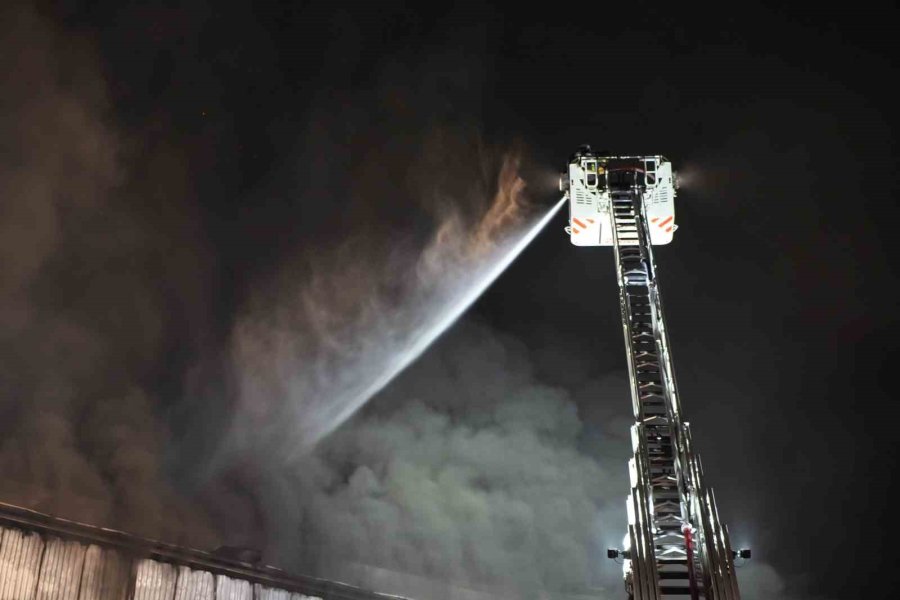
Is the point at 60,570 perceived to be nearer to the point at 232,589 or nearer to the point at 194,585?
the point at 194,585

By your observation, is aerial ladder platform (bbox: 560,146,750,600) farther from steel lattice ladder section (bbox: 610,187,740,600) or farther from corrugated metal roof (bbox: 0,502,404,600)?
corrugated metal roof (bbox: 0,502,404,600)

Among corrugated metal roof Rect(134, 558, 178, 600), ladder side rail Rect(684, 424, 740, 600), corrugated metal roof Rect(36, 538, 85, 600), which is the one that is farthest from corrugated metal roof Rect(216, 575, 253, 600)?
ladder side rail Rect(684, 424, 740, 600)

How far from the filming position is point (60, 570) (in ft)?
26.0

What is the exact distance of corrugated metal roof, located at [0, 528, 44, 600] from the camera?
7.43m

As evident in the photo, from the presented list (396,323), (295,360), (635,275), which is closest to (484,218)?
(396,323)

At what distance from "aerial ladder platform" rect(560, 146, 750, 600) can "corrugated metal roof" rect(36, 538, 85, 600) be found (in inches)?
211

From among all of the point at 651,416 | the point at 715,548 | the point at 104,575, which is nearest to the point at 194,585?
the point at 104,575

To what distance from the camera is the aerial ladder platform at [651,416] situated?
23.2ft

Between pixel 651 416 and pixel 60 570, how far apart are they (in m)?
6.40

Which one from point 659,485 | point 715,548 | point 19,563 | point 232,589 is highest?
point 659,485

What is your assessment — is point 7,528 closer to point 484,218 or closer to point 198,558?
point 198,558

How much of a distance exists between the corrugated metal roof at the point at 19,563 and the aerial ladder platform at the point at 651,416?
558cm

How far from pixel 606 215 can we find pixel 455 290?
5.59m

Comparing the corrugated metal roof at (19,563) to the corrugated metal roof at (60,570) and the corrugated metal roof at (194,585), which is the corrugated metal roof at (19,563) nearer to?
the corrugated metal roof at (60,570)
